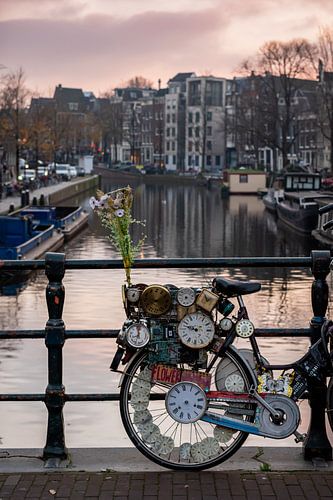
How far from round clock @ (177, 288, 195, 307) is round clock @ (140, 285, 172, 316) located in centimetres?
5

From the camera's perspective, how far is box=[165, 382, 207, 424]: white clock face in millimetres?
4660

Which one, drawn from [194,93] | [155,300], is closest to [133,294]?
[155,300]

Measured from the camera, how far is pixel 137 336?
4578 millimetres

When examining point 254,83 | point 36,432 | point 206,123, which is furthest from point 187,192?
point 36,432

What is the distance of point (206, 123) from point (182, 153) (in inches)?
340

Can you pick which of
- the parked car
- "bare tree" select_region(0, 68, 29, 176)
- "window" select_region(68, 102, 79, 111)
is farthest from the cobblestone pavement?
"window" select_region(68, 102, 79, 111)

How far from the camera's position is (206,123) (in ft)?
388

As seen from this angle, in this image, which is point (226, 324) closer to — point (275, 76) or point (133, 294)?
point (133, 294)

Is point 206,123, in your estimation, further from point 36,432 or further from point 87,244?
point 36,432

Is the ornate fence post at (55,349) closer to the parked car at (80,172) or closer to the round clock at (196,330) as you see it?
the round clock at (196,330)

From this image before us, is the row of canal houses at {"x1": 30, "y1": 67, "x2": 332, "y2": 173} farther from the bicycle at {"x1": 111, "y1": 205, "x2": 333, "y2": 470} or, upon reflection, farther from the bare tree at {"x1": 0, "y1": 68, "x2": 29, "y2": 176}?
the bicycle at {"x1": 111, "y1": 205, "x2": 333, "y2": 470}

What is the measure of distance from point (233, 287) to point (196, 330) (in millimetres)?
287

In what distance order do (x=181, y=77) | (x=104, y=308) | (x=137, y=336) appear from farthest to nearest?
(x=181, y=77)
(x=104, y=308)
(x=137, y=336)

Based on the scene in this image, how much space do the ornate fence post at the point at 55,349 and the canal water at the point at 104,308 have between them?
9.57 feet
